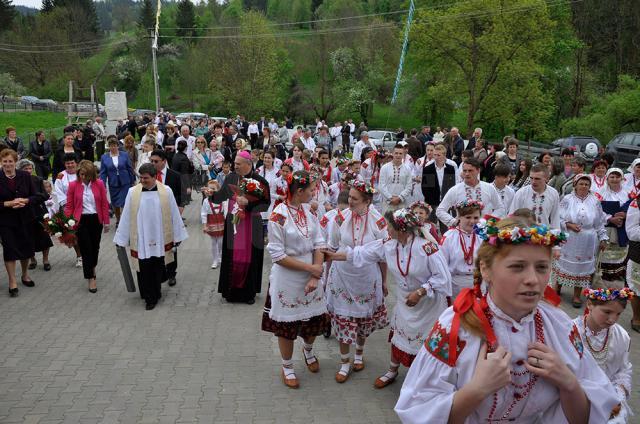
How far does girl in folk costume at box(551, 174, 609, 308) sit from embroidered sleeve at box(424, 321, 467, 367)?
20.2ft

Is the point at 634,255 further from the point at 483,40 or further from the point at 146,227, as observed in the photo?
the point at 483,40

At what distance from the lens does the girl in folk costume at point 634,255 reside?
6.94 meters

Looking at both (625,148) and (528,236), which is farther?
(625,148)

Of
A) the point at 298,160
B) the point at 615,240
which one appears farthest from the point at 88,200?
the point at 615,240

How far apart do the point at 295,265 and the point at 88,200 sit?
470 centimetres

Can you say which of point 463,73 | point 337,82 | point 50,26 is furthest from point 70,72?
point 463,73

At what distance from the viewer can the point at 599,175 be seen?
8.72 metres

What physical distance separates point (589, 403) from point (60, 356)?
5.81m

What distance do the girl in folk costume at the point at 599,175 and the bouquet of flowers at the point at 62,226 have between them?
7990 millimetres

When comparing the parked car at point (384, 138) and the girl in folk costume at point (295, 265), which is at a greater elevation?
the girl in folk costume at point (295, 265)

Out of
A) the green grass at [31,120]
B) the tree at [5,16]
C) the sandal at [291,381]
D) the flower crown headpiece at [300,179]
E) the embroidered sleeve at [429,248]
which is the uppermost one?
the tree at [5,16]

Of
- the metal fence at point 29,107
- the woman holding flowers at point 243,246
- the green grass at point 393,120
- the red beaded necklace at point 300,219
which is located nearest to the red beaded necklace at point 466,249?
the red beaded necklace at point 300,219

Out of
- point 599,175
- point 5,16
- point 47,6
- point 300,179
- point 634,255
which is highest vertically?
point 47,6

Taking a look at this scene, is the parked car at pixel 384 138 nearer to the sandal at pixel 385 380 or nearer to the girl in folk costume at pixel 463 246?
the girl in folk costume at pixel 463 246
